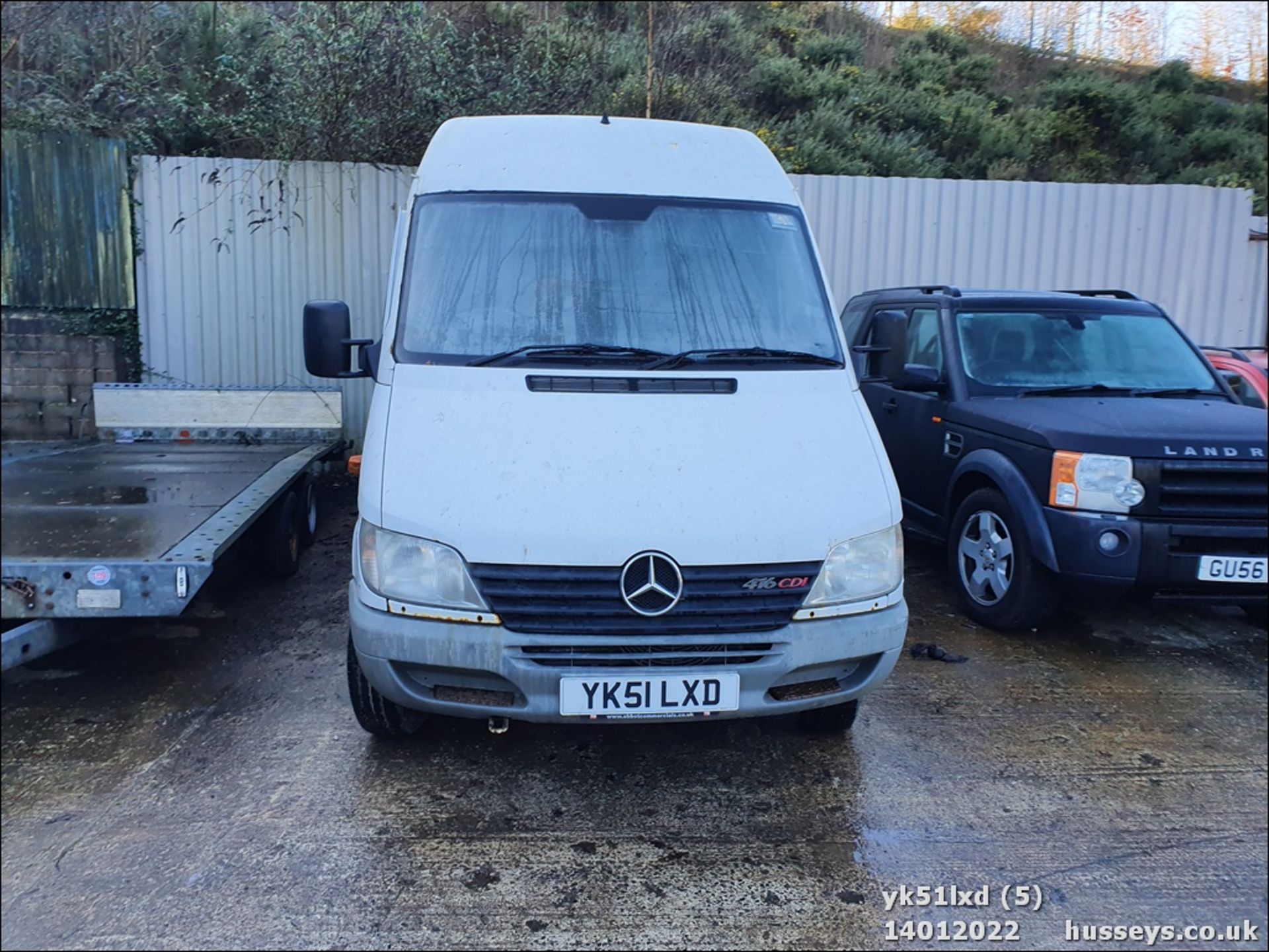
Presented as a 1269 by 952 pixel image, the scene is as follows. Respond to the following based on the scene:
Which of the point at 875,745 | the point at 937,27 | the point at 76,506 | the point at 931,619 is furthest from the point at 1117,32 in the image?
the point at 76,506

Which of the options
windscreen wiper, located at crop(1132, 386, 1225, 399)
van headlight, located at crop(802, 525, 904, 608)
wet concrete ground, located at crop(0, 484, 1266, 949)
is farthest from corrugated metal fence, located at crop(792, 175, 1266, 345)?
van headlight, located at crop(802, 525, 904, 608)

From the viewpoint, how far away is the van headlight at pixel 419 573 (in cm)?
310

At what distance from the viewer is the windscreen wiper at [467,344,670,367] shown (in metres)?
3.82

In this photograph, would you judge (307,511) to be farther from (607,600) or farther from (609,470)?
(607,600)

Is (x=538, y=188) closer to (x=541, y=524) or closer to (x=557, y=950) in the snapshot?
(x=541, y=524)

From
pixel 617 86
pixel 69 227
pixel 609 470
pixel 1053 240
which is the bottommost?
pixel 609 470

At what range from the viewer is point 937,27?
18578 millimetres

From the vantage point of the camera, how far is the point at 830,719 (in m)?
3.94

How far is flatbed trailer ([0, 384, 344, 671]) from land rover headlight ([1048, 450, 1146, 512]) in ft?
13.3

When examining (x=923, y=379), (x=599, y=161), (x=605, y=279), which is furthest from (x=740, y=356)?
(x=923, y=379)

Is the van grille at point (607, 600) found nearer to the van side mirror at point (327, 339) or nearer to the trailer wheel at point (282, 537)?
the van side mirror at point (327, 339)

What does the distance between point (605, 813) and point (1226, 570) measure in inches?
131

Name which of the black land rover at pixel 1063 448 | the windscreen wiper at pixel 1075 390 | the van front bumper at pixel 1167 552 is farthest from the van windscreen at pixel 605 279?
the windscreen wiper at pixel 1075 390

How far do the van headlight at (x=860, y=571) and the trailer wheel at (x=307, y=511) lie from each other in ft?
13.5
